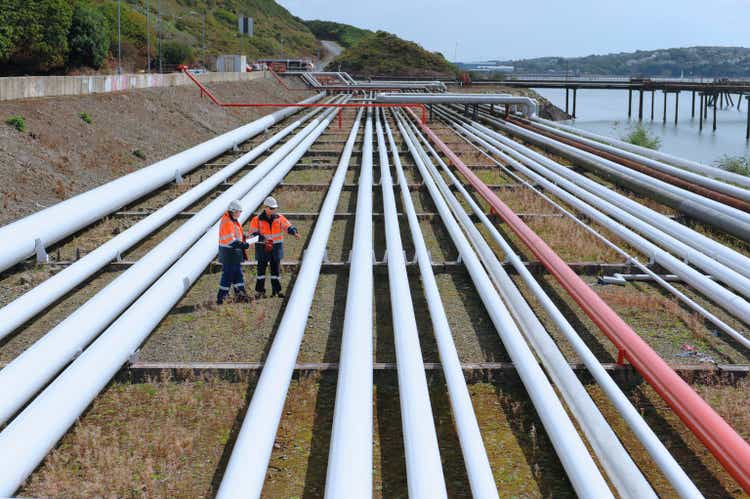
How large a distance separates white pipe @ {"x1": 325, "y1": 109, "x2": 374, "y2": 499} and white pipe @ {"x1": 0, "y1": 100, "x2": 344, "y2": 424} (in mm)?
2587

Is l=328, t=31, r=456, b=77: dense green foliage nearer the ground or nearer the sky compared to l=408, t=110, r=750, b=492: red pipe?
nearer the sky

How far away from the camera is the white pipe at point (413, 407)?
4844 mm

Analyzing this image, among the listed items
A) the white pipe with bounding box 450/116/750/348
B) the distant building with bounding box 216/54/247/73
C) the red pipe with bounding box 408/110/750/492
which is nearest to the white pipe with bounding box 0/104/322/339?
the red pipe with bounding box 408/110/750/492

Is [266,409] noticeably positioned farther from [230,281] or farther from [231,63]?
[231,63]

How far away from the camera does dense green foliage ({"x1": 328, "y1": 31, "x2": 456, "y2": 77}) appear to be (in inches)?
4021

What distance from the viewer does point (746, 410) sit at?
6586mm

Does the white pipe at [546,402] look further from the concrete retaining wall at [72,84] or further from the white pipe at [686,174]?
the concrete retaining wall at [72,84]

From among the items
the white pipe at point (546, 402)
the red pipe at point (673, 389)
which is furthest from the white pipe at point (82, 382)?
the red pipe at point (673, 389)

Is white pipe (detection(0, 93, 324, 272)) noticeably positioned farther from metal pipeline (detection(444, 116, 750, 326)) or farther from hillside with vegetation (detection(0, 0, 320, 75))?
hillside with vegetation (detection(0, 0, 320, 75))

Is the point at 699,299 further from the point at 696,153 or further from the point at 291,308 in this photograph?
the point at 696,153

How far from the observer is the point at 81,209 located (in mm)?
12125

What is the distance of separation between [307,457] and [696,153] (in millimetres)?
50926

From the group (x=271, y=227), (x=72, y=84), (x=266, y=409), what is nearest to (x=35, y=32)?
(x=72, y=84)

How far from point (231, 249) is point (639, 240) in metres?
6.30
